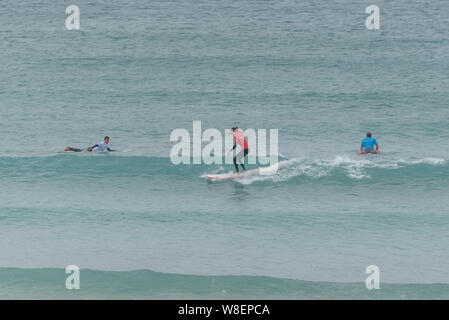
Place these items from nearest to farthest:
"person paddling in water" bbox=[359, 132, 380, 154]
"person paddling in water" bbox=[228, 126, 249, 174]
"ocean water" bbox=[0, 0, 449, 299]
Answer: "ocean water" bbox=[0, 0, 449, 299] → "person paddling in water" bbox=[228, 126, 249, 174] → "person paddling in water" bbox=[359, 132, 380, 154]

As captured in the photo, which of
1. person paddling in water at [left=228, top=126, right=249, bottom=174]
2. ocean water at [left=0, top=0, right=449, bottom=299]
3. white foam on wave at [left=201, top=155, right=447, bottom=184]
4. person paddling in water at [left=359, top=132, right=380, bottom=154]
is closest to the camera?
ocean water at [left=0, top=0, right=449, bottom=299]

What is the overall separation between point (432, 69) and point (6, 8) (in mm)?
31118

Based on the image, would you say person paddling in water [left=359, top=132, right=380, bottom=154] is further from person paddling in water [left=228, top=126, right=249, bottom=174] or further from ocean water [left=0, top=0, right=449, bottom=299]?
person paddling in water [left=228, top=126, right=249, bottom=174]

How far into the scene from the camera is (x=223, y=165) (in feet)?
86.1

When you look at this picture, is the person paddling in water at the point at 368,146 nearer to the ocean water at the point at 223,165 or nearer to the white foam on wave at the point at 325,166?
the white foam on wave at the point at 325,166

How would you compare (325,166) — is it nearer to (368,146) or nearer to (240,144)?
(368,146)

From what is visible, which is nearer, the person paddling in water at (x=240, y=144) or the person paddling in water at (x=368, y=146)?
the person paddling in water at (x=240, y=144)

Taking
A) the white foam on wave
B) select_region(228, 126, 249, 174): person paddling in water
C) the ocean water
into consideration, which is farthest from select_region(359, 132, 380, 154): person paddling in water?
select_region(228, 126, 249, 174): person paddling in water

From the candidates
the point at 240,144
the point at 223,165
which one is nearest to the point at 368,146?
the point at 240,144

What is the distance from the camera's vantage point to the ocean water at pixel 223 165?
53.8 ft

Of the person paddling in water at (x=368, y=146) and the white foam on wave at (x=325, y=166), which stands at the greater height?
the person paddling in water at (x=368, y=146)

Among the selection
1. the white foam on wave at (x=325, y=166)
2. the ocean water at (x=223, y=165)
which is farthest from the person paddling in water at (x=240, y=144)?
the ocean water at (x=223, y=165)

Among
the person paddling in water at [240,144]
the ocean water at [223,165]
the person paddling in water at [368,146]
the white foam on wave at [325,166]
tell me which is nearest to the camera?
the ocean water at [223,165]

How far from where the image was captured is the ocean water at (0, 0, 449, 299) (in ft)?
53.8
